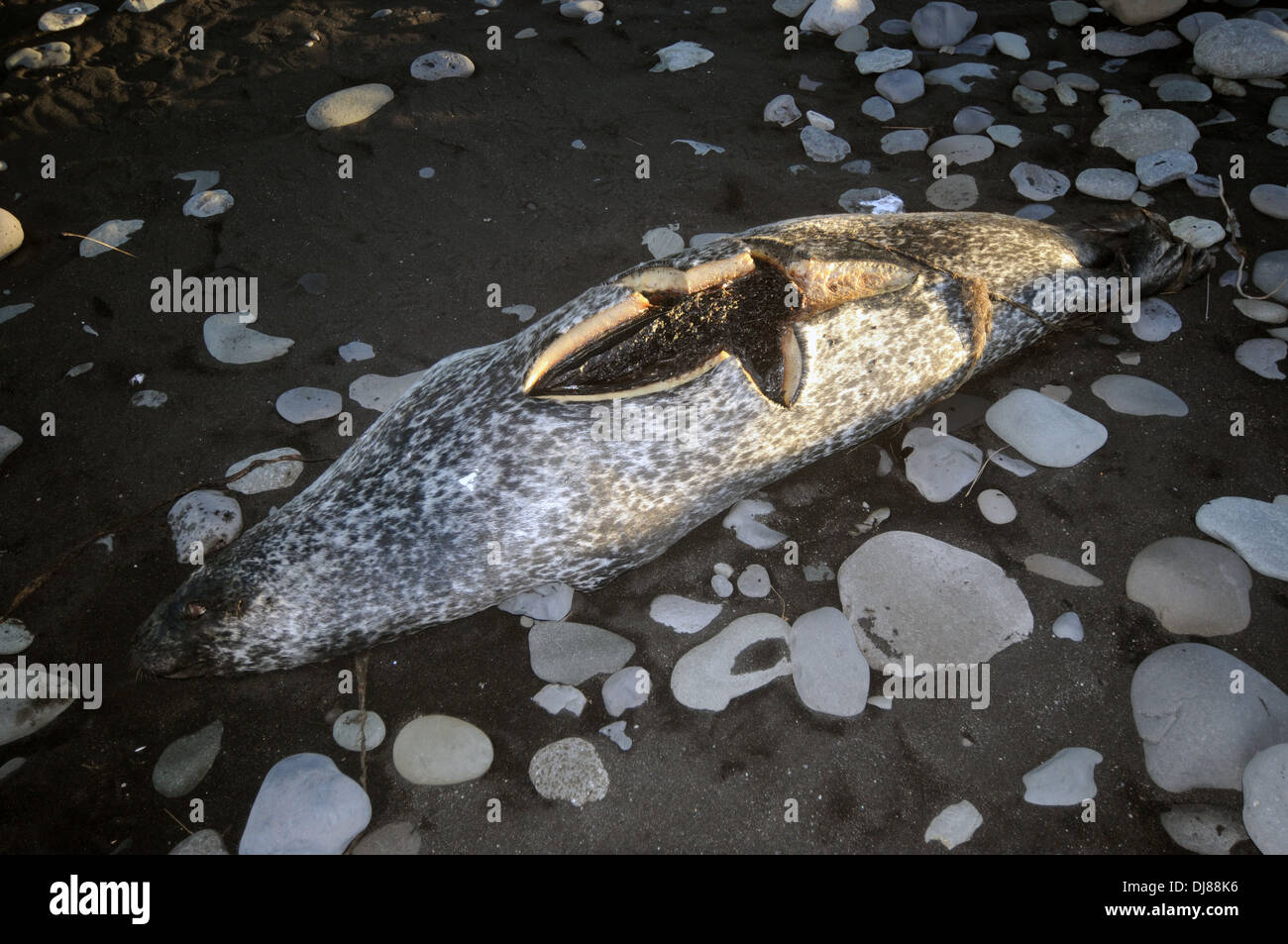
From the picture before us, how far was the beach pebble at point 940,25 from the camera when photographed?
5508 millimetres

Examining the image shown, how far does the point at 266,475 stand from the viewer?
370cm

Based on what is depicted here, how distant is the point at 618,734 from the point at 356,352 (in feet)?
7.91

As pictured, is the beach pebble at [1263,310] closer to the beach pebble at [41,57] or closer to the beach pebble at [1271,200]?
the beach pebble at [1271,200]

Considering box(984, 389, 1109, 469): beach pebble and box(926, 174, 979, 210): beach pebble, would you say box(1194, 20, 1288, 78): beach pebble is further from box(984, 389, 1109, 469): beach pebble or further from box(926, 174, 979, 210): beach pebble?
box(984, 389, 1109, 469): beach pebble

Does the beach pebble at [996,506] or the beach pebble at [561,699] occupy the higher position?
the beach pebble at [996,506]

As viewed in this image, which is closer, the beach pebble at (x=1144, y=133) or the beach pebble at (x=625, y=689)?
the beach pebble at (x=625, y=689)

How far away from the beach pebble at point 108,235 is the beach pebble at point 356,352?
5.47 ft

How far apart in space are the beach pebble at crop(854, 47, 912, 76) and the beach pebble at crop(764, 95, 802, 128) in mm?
663

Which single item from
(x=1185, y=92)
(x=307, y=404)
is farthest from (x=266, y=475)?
(x=1185, y=92)

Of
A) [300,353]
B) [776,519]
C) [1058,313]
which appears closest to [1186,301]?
[1058,313]

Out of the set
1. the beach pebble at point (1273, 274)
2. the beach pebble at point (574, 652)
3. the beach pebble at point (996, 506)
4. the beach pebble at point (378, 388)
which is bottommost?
the beach pebble at point (574, 652)

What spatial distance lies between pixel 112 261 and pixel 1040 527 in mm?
5031

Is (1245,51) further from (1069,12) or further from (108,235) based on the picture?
(108,235)

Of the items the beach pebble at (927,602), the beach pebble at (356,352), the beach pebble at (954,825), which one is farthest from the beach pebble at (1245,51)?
the beach pebble at (356,352)
